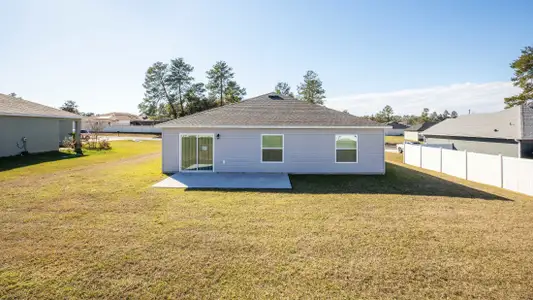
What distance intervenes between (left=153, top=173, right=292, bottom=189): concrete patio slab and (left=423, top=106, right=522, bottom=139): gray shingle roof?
14.8 meters

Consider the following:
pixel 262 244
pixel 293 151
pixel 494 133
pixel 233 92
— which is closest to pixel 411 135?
pixel 494 133

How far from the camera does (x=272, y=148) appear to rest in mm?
12023

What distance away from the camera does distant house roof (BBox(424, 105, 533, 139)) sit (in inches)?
594

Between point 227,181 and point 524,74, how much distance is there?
1736 inches

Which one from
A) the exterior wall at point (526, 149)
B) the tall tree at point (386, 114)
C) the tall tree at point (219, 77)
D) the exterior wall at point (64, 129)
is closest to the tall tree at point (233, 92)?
the tall tree at point (219, 77)

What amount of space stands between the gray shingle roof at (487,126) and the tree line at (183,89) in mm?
38428

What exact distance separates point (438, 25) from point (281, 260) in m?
17.9

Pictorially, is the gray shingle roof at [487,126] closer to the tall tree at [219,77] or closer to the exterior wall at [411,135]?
the exterior wall at [411,135]

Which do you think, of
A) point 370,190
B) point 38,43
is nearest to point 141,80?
point 38,43

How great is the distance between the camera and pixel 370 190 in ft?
30.3

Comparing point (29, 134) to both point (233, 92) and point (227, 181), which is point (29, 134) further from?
point (233, 92)

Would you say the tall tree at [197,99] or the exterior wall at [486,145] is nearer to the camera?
the exterior wall at [486,145]

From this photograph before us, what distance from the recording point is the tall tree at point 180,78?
51625mm

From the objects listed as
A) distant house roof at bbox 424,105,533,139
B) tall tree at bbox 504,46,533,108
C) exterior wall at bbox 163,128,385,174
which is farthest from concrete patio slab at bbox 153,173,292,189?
tall tree at bbox 504,46,533,108
